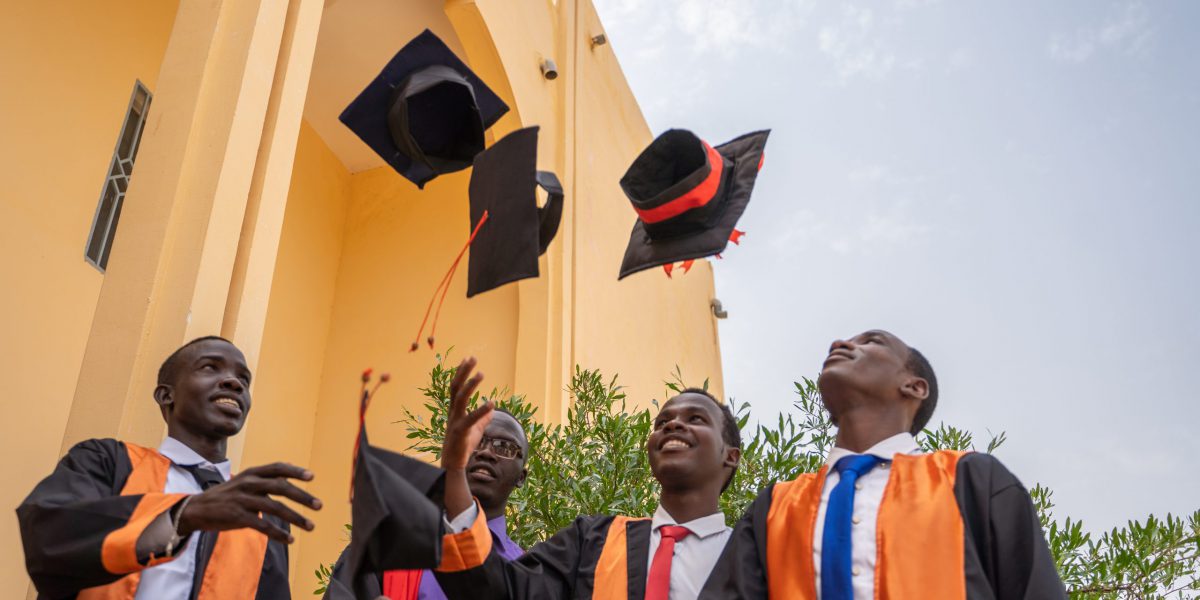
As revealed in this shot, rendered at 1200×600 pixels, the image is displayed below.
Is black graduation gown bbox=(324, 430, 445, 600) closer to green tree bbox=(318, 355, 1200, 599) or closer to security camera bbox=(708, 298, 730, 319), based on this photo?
green tree bbox=(318, 355, 1200, 599)

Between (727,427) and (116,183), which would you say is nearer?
(727,427)

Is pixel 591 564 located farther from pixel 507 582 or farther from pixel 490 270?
pixel 490 270

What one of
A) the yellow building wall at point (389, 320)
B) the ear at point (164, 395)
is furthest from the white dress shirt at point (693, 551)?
the yellow building wall at point (389, 320)

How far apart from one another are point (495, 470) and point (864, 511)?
138 cm

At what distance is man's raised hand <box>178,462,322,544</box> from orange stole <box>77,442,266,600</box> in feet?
0.53

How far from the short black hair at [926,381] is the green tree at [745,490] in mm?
1184

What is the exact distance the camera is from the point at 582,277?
7.05 m

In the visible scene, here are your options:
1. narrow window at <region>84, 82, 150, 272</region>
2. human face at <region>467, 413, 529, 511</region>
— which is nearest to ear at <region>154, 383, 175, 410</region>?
human face at <region>467, 413, 529, 511</region>

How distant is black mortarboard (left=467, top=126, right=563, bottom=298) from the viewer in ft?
11.0

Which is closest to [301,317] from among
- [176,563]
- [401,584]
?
[401,584]

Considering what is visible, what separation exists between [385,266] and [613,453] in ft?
13.2

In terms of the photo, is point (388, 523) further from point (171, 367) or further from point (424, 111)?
point (424, 111)

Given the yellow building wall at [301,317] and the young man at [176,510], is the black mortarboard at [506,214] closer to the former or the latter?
the young man at [176,510]

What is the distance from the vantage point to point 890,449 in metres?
2.62
